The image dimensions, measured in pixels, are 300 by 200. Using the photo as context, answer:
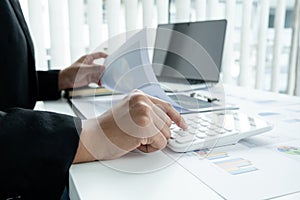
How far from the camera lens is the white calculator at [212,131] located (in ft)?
1.78

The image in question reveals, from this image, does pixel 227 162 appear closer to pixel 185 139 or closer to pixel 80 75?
pixel 185 139

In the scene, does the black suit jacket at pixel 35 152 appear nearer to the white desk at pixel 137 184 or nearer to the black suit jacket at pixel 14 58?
the white desk at pixel 137 184

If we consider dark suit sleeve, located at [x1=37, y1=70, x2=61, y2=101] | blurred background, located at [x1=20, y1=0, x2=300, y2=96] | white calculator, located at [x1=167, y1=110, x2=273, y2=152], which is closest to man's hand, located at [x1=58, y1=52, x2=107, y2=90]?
dark suit sleeve, located at [x1=37, y1=70, x2=61, y2=101]

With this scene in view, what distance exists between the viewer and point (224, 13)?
1.83 metres

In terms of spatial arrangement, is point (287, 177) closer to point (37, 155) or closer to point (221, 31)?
point (37, 155)

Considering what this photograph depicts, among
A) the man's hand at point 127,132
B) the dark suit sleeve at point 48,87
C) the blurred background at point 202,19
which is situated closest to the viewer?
the man's hand at point 127,132

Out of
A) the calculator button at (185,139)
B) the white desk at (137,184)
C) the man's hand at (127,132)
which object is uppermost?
the man's hand at (127,132)

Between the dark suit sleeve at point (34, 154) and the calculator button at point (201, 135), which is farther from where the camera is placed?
the calculator button at point (201, 135)

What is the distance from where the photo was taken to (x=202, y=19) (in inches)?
69.6

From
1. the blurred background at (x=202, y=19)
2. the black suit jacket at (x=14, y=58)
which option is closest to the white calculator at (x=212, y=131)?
the black suit jacket at (x=14, y=58)

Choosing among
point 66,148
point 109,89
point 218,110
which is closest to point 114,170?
point 66,148

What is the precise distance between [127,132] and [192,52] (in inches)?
27.3

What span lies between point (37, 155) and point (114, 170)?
12 centimetres

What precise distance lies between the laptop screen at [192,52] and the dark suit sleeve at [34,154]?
0.66 metres
